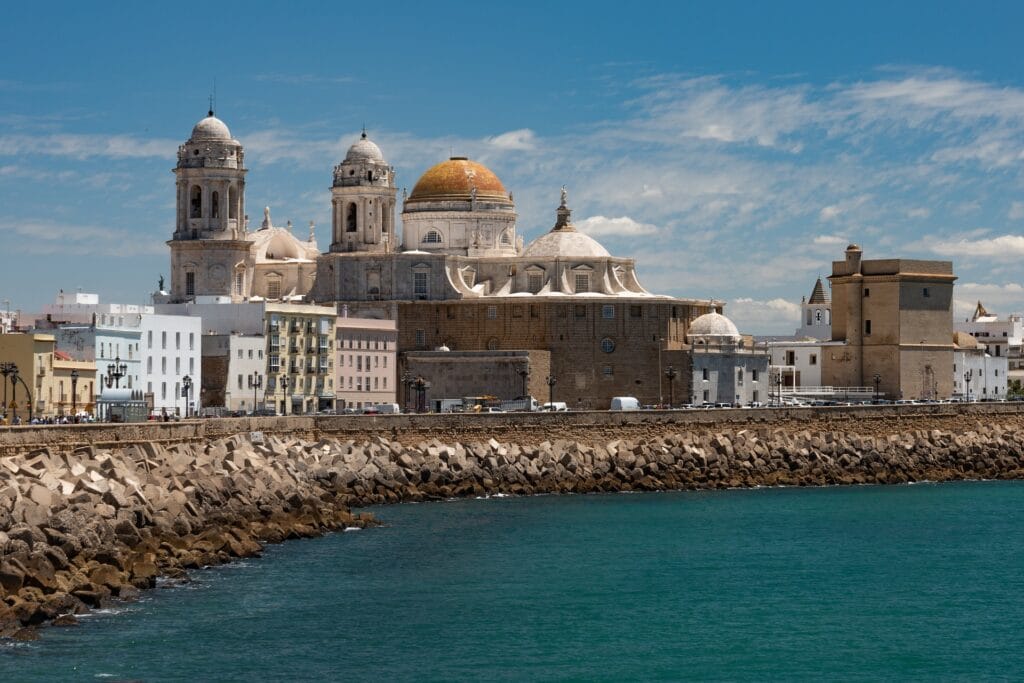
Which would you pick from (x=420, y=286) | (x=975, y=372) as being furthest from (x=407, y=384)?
(x=975, y=372)

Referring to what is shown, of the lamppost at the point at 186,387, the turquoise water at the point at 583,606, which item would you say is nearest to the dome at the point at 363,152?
the lamppost at the point at 186,387

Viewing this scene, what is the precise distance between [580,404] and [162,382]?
2030 cm

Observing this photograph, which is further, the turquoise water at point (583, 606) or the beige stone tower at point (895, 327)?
the beige stone tower at point (895, 327)

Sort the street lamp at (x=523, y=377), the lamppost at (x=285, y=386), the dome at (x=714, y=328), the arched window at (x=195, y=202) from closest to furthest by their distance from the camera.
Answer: the lamppost at (x=285, y=386) < the street lamp at (x=523, y=377) < the arched window at (x=195, y=202) < the dome at (x=714, y=328)

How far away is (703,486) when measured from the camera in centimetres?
5866

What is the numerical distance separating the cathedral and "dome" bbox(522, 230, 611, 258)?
0.08 metres

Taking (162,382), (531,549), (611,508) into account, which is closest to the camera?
(531,549)

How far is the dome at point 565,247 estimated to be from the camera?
8962 cm

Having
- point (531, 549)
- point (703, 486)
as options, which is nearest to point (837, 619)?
point (531, 549)

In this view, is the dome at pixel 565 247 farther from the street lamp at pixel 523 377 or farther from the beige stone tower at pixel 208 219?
the beige stone tower at pixel 208 219

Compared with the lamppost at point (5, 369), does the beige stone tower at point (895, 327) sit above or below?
above

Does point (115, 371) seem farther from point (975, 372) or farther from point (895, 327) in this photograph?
point (975, 372)

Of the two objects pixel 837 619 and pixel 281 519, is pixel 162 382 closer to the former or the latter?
pixel 281 519

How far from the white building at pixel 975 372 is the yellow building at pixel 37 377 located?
48.5 meters
